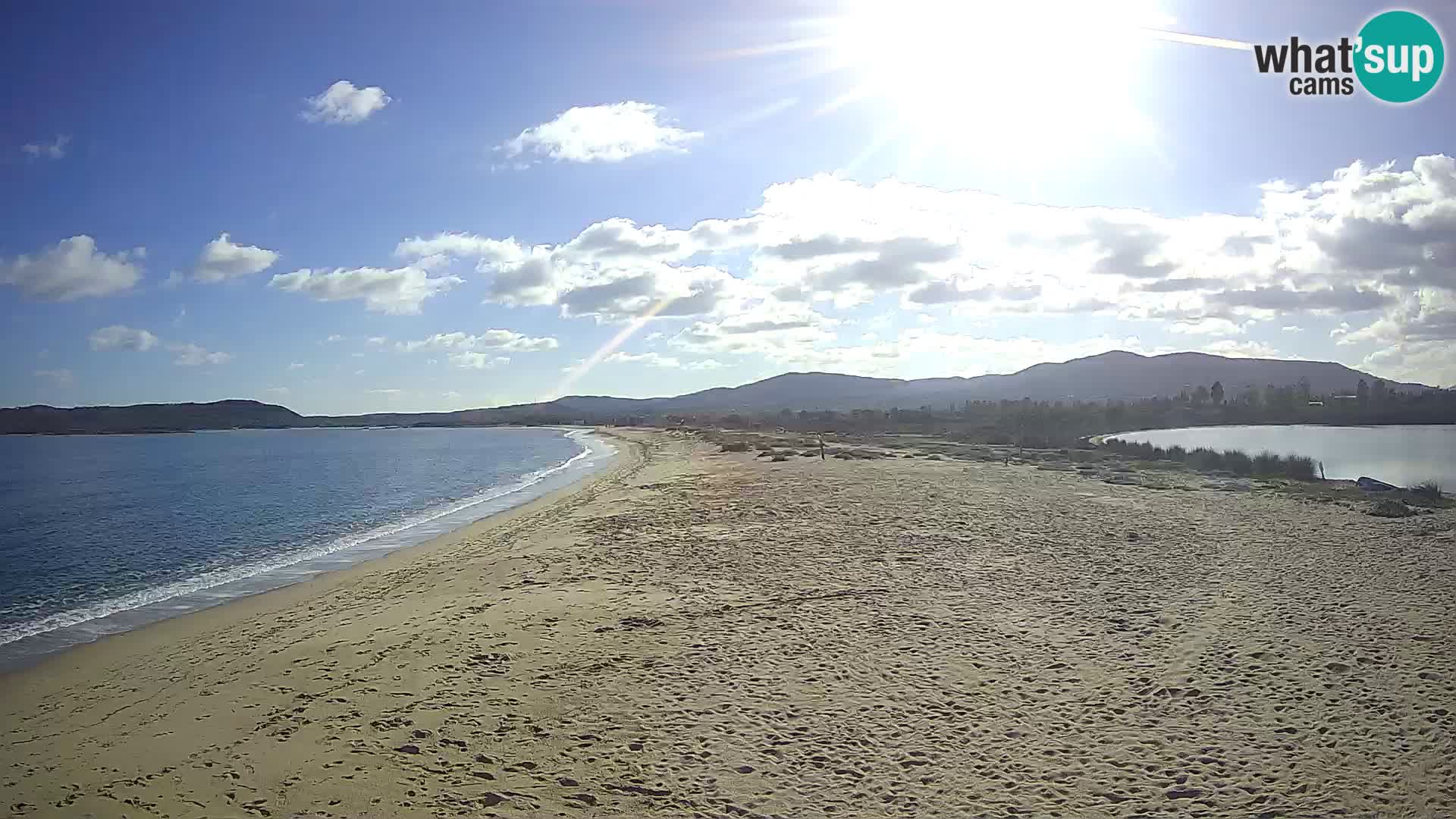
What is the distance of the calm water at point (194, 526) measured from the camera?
1412 centimetres

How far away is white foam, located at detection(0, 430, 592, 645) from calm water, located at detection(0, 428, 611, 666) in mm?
47

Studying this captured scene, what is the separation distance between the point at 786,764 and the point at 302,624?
8.53 meters

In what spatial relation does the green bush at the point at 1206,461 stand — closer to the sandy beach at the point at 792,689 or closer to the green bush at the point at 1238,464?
the green bush at the point at 1238,464

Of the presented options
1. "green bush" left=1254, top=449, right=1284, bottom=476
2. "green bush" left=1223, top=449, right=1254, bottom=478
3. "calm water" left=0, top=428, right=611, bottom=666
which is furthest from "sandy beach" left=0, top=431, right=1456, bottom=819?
"green bush" left=1223, top=449, right=1254, bottom=478

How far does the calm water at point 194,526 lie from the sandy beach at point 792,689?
2.26 m

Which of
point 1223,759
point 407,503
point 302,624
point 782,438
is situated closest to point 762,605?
point 1223,759

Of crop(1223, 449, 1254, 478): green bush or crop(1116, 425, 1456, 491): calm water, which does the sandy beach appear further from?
crop(1116, 425, 1456, 491): calm water

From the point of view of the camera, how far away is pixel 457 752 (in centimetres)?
656

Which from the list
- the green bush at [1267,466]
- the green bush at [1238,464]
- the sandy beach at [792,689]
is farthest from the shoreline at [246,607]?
the green bush at [1267,466]

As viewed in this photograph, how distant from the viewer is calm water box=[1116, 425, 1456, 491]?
3628 centimetres

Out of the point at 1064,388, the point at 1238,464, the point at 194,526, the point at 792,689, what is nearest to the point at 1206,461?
the point at 1238,464

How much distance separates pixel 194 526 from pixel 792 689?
79.1 feet

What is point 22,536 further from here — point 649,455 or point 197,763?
point 649,455

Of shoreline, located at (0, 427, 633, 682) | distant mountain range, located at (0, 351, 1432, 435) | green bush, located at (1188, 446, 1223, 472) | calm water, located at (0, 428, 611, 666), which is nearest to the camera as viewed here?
shoreline, located at (0, 427, 633, 682)
